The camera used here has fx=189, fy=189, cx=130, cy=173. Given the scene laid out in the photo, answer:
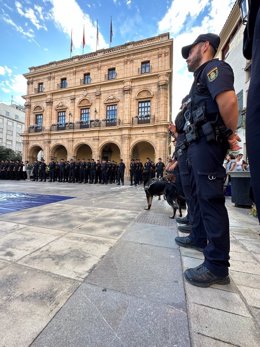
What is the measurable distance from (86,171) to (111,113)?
9322mm

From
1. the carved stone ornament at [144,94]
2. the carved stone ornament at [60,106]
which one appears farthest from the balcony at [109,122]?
the carved stone ornament at [60,106]

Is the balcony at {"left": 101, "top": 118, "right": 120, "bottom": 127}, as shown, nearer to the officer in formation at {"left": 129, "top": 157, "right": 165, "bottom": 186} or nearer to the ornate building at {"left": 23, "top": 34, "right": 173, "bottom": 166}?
the ornate building at {"left": 23, "top": 34, "right": 173, "bottom": 166}

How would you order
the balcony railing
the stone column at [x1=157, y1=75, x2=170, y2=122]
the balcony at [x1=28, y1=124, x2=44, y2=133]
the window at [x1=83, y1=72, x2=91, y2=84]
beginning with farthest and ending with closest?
1. the balcony railing
2. the balcony at [x1=28, y1=124, x2=44, y2=133]
3. the window at [x1=83, y1=72, x2=91, y2=84]
4. the stone column at [x1=157, y1=75, x2=170, y2=122]

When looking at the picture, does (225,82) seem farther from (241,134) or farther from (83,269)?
(241,134)

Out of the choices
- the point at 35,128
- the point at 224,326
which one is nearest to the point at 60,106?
the point at 35,128

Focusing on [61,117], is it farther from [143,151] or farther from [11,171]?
[143,151]

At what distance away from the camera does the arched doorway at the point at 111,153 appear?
23094 millimetres

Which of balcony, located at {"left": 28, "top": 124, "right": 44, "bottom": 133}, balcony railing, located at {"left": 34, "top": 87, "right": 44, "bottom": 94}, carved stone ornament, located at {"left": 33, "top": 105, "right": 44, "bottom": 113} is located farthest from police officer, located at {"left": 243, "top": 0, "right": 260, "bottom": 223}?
balcony railing, located at {"left": 34, "top": 87, "right": 44, "bottom": 94}

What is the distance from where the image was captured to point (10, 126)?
5281 centimetres

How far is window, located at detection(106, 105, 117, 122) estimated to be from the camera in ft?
69.5

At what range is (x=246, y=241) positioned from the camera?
2609 mm

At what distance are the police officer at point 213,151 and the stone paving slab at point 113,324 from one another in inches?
19.2

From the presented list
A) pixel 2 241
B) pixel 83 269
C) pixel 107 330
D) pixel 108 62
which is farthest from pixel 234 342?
pixel 108 62

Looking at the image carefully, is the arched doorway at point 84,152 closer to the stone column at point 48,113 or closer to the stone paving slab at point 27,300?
the stone column at point 48,113
